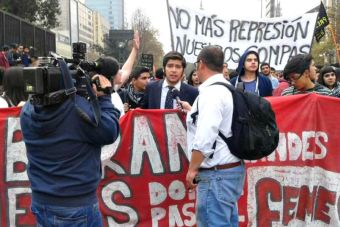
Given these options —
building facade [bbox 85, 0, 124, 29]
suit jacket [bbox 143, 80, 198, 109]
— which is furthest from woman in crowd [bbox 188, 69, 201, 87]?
building facade [bbox 85, 0, 124, 29]

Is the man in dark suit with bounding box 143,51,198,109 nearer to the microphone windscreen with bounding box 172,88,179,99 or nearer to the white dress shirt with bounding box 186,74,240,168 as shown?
the microphone windscreen with bounding box 172,88,179,99

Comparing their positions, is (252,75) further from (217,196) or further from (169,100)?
(217,196)

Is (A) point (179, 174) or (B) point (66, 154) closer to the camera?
(B) point (66, 154)

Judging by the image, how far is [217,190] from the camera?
339cm

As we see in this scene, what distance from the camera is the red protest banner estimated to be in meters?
4.54

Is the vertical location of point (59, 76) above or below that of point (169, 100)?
above

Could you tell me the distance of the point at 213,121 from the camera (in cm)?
326

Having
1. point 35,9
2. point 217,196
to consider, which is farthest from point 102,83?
point 35,9

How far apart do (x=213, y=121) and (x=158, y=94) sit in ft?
6.13

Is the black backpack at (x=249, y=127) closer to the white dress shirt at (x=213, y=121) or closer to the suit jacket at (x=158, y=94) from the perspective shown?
the white dress shirt at (x=213, y=121)

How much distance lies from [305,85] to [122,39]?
3201cm

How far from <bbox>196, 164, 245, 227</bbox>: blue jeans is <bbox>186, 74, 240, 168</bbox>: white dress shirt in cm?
8

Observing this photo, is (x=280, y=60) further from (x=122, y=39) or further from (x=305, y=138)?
(x=122, y=39)

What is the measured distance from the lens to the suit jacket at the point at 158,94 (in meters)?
4.86
